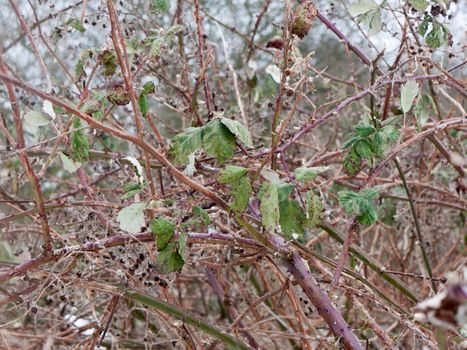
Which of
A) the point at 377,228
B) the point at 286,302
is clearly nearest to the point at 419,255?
the point at 377,228

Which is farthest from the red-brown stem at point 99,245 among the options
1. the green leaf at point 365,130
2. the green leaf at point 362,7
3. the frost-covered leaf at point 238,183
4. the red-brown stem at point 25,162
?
the green leaf at point 362,7

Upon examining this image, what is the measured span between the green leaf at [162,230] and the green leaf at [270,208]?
14 centimetres

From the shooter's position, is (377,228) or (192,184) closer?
(192,184)

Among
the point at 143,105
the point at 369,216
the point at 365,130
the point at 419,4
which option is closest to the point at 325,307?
the point at 369,216

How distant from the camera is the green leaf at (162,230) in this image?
3.05 ft

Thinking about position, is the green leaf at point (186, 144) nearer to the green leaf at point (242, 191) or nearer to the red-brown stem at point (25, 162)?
the green leaf at point (242, 191)

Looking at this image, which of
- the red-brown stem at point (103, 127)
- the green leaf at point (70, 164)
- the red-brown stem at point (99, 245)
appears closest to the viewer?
the red-brown stem at point (103, 127)

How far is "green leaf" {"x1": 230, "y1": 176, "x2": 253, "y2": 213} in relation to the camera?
924 mm

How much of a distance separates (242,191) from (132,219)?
6.1 inches

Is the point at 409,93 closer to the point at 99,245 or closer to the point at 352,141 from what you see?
the point at 352,141

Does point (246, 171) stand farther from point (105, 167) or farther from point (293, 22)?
point (105, 167)

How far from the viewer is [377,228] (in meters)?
2.06

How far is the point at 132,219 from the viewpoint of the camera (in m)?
0.94

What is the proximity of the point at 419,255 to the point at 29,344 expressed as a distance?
1.12m
